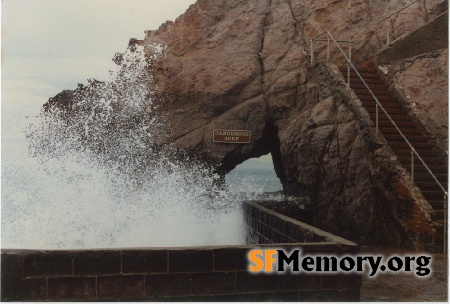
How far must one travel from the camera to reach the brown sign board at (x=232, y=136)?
10.4m

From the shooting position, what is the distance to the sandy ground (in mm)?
4477

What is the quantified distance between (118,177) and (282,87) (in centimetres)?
419

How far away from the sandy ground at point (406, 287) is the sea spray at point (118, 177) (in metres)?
4.54

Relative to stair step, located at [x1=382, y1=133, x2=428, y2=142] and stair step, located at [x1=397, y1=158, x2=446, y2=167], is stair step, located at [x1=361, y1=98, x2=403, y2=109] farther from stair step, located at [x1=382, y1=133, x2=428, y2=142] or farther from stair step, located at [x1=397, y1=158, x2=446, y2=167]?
stair step, located at [x1=397, y1=158, x2=446, y2=167]

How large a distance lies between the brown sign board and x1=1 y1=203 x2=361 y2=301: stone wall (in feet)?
20.4

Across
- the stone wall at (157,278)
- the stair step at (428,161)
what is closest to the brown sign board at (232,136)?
the stair step at (428,161)

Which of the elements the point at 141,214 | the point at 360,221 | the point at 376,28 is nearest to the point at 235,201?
the point at 141,214

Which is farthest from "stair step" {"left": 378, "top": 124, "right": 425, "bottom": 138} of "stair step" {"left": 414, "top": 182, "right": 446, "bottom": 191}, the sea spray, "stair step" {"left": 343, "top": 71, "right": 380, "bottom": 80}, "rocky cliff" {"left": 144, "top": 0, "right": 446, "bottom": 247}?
the sea spray

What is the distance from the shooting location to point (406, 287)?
4.82m

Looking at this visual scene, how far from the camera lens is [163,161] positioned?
10398mm

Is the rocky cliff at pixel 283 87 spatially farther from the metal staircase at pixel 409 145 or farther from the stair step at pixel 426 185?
the stair step at pixel 426 185

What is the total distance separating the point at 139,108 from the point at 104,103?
0.93m

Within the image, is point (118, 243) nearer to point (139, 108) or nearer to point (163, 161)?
point (163, 161)

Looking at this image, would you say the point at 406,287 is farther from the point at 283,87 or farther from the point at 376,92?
the point at 283,87
